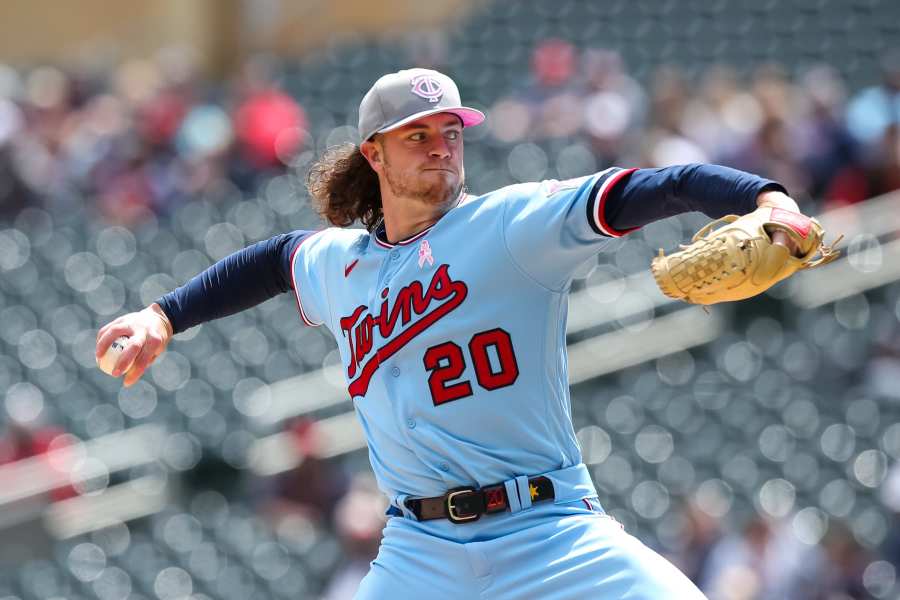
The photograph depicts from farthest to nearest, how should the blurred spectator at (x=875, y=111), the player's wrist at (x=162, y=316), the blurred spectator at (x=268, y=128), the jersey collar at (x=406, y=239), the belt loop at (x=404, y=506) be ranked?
the blurred spectator at (x=268, y=128) < the blurred spectator at (x=875, y=111) < the player's wrist at (x=162, y=316) < the jersey collar at (x=406, y=239) < the belt loop at (x=404, y=506)

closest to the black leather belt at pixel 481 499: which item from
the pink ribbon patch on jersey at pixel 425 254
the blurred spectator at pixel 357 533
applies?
the pink ribbon patch on jersey at pixel 425 254

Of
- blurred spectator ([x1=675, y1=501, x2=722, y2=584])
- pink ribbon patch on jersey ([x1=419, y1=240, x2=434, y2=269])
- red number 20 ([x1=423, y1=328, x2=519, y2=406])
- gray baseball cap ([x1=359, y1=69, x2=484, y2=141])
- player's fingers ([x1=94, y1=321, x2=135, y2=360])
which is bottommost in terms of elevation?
blurred spectator ([x1=675, y1=501, x2=722, y2=584])

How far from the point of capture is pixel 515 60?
10641 mm

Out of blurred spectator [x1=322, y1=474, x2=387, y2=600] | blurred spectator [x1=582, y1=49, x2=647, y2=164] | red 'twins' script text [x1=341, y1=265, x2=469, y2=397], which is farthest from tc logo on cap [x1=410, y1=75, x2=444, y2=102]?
blurred spectator [x1=582, y1=49, x2=647, y2=164]

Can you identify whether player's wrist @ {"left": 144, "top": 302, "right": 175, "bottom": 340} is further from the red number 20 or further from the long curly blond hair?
the red number 20

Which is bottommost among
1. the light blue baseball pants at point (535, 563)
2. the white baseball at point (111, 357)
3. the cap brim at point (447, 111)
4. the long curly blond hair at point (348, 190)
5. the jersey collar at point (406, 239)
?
the light blue baseball pants at point (535, 563)

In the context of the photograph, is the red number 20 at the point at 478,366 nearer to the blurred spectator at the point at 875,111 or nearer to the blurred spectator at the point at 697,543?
the blurred spectator at the point at 697,543

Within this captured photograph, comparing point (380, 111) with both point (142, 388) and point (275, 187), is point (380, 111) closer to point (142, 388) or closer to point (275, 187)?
point (142, 388)

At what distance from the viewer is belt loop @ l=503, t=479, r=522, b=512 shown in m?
2.93

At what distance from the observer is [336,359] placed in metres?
7.38

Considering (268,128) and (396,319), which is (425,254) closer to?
(396,319)

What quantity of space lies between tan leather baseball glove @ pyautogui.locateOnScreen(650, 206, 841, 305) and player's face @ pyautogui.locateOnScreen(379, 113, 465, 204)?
0.65 m

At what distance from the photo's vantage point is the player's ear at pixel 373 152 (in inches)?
129

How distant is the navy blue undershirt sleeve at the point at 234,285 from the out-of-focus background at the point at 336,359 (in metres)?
2.41
